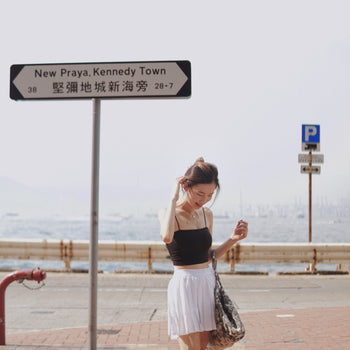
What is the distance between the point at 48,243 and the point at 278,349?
9.01 meters

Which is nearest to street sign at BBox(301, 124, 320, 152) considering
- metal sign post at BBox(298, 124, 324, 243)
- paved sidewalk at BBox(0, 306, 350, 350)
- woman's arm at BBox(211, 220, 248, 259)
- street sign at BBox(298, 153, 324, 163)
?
metal sign post at BBox(298, 124, 324, 243)

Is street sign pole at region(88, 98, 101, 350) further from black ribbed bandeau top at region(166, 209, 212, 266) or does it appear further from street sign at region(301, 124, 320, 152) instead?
Result: street sign at region(301, 124, 320, 152)

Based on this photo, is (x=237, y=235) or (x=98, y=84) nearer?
(x=237, y=235)

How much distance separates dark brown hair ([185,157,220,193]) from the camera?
351 cm

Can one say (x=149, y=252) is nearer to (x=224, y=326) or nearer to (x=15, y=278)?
(x=15, y=278)

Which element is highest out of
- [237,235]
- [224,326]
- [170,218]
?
[170,218]

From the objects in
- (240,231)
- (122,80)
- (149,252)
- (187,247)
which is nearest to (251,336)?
(240,231)

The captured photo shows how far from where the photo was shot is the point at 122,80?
14.0 feet

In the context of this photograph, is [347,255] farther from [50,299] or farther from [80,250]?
[50,299]

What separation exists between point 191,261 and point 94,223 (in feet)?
3.28

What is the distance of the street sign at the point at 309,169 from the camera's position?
49.4 ft

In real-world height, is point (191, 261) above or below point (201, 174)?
below

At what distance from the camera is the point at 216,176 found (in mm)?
3568

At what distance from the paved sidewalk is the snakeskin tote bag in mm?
2345
